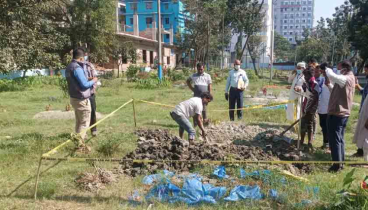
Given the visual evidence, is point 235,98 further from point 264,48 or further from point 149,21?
point 149,21

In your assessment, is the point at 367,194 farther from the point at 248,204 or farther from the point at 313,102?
the point at 313,102

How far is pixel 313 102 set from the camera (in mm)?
6133

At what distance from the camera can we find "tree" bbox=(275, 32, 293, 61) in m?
78.1

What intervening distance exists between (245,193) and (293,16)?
131 metres

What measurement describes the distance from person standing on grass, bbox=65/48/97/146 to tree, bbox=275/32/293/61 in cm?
7494

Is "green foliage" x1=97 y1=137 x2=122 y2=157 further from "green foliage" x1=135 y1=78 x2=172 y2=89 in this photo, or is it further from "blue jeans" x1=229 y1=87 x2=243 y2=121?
"green foliage" x1=135 y1=78 x2=172 y2=89

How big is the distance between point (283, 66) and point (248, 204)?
69808 mm

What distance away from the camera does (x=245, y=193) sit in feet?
12.4

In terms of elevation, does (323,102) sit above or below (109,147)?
above

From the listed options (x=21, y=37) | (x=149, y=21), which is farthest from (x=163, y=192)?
(x=149, y=21)

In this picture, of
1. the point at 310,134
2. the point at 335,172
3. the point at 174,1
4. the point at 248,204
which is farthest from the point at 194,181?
the point at 174,1

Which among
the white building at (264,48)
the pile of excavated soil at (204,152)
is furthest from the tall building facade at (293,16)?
the pile of excavated soil at (204,152)

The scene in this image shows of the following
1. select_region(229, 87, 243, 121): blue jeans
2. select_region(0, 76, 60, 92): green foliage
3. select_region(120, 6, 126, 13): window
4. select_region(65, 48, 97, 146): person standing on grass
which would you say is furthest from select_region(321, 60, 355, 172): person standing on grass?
select_region(120, 6, 126, 13): window

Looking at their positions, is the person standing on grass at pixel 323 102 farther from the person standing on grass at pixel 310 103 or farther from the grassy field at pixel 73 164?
the grassy field at pixel 73 164
